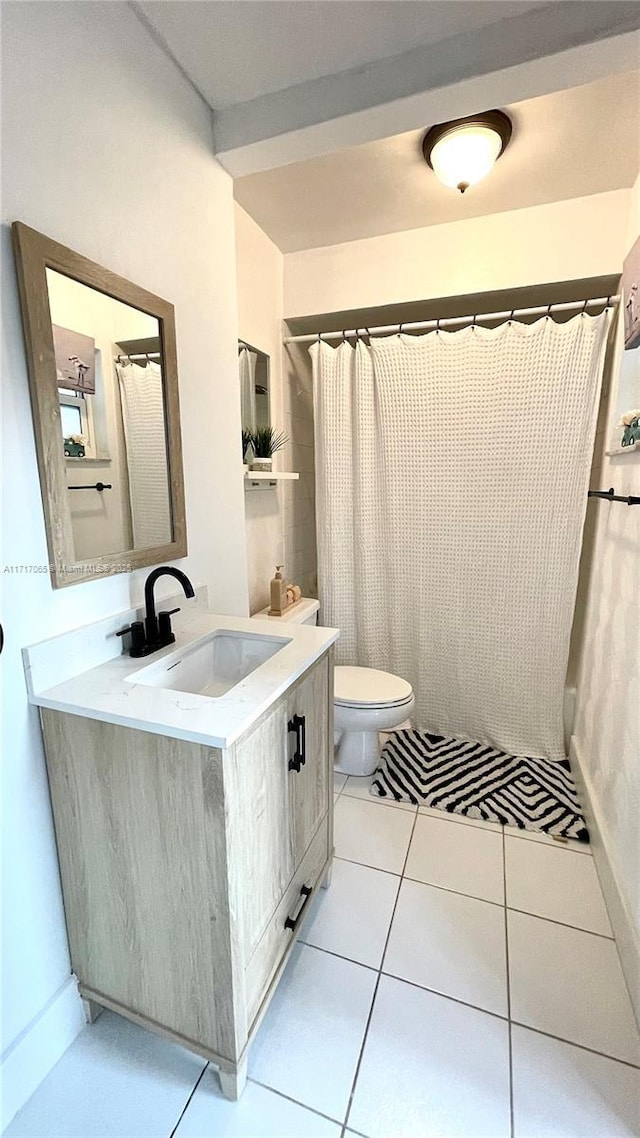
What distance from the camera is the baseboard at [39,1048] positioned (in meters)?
0.96

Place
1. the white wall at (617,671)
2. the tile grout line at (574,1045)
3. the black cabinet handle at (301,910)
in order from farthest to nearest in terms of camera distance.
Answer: the white wall at (617,671) → the black cabinet handle at (301,910) → the tile grout line at (574,1045)

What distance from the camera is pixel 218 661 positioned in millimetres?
1381

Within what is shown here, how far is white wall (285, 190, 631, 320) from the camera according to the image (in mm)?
1855

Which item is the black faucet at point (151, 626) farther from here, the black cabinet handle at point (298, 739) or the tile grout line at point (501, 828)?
the tile grout line at point (501, 828)

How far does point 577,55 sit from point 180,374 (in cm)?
122

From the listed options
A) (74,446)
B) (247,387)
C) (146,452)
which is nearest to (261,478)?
(247,387)

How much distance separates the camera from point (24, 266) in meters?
0.87

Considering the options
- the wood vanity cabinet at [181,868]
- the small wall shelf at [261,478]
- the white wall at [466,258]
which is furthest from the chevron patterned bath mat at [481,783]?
the white wall at [466,258]

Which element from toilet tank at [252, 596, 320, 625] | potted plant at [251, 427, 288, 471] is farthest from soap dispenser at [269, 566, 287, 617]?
potted plant at [251, 427, 288, 471]

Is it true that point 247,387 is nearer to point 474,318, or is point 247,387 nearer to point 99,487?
point 474,318

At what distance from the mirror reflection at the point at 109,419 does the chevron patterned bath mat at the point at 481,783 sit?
4.84ft

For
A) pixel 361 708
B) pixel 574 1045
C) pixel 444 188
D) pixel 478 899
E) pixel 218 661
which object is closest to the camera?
pixel 574 1045

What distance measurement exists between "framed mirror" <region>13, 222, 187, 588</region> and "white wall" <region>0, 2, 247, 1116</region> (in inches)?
1.3

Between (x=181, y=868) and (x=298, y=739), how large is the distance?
0.34 meters
